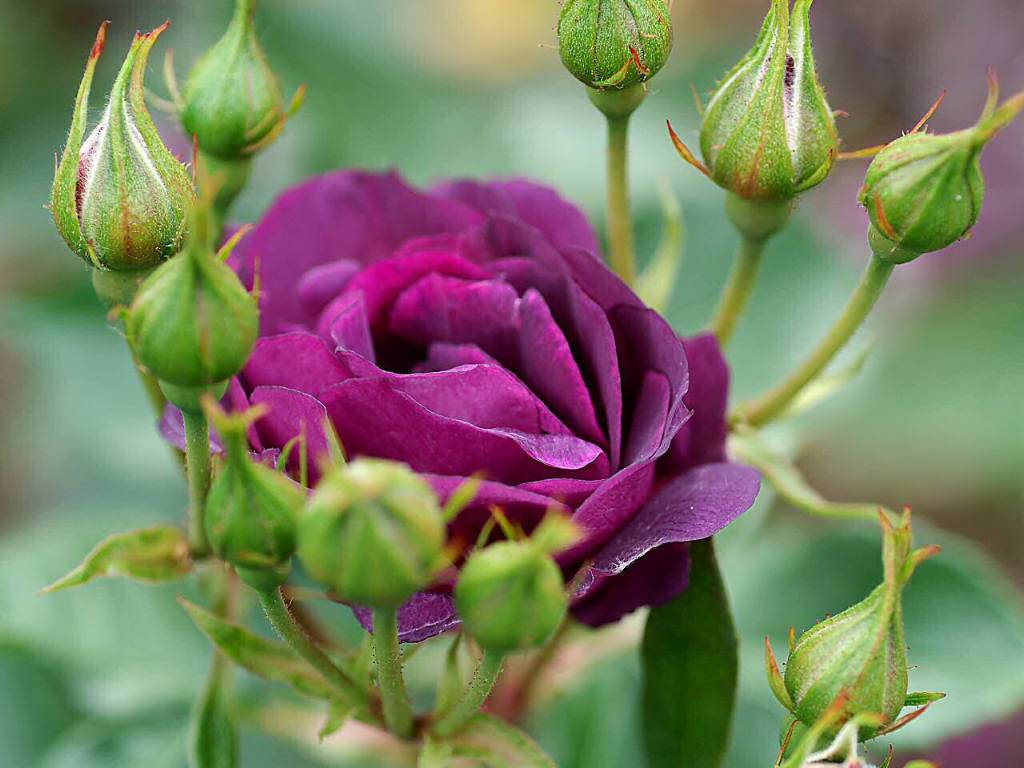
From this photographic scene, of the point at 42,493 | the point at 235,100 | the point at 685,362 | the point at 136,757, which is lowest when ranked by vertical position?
the point at 42,493

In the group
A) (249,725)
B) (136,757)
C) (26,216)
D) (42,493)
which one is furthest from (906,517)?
(42,493)

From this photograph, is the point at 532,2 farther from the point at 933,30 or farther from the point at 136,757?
the point at 136,757

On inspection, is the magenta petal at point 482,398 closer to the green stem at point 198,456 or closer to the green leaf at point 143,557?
the green stem at point 198,456

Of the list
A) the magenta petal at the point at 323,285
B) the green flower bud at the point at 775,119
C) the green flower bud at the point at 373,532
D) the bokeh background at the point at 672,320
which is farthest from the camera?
the bokeh background at the point at 672,320

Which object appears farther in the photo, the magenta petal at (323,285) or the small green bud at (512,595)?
the magenta petal at (323,285)

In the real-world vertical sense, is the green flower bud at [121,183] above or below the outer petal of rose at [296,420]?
above

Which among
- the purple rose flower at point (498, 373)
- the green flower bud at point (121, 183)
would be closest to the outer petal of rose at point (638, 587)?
the purple rose flower at point (498, 373)

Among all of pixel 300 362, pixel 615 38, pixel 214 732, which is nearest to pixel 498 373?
pixel 300 362
